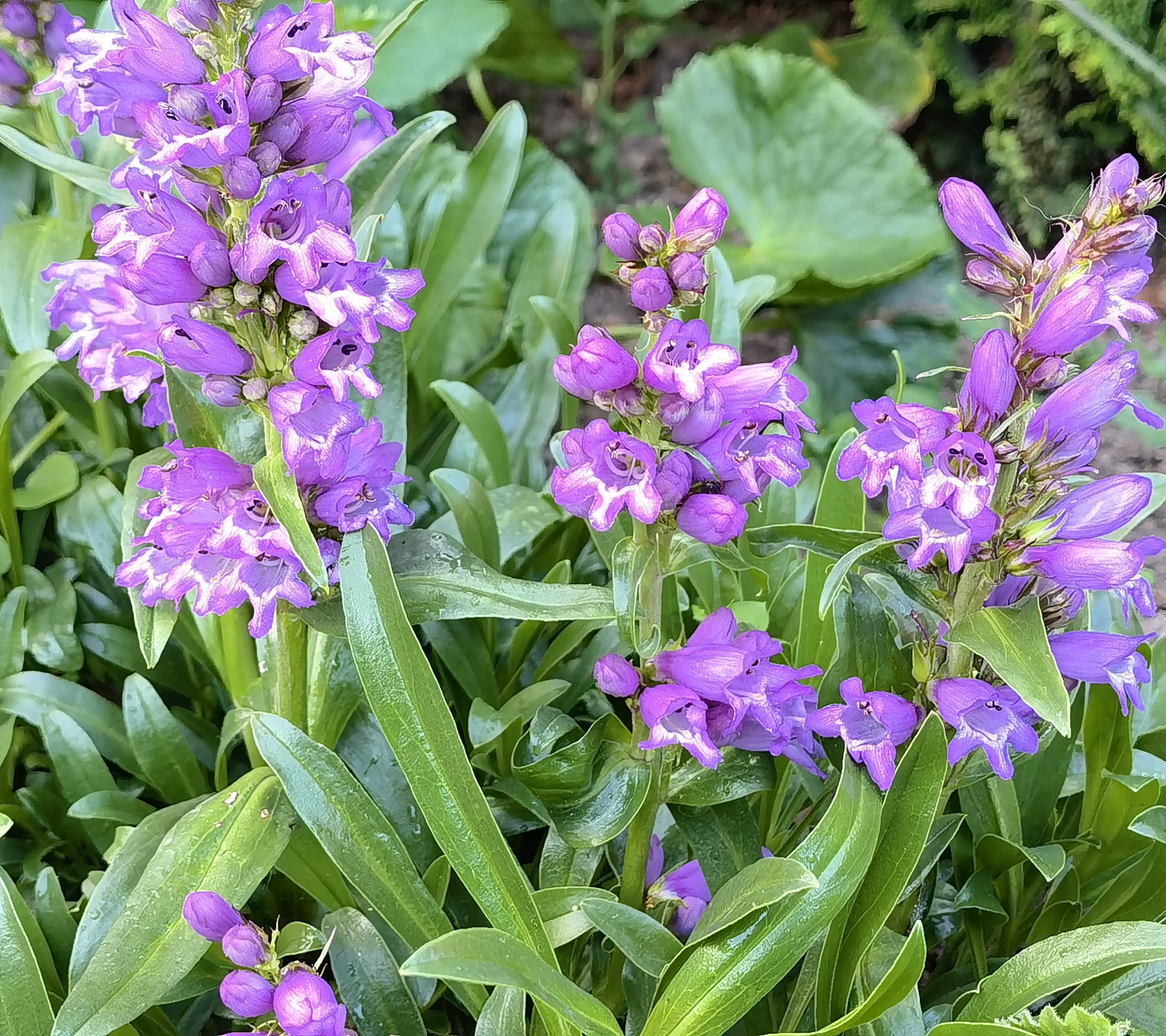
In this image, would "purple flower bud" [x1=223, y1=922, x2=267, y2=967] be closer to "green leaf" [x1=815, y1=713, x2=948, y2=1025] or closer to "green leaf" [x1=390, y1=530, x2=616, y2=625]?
"green leaf" [x1=390, y1=530, x2=616, y2=625]

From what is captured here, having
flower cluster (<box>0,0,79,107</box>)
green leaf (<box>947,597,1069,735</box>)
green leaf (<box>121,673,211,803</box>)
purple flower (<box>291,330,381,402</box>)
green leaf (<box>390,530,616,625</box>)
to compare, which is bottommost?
green leaf (<box>121,673,211,803</box>)

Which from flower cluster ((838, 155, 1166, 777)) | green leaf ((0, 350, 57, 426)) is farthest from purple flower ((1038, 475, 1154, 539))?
green leaf ((0, 350, 57, 426))

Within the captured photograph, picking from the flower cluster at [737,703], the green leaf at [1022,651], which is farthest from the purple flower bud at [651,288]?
the green leaf at [1022,651]

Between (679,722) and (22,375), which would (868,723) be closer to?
(679,722)

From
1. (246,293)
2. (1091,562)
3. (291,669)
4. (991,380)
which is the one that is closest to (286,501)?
(246,293)

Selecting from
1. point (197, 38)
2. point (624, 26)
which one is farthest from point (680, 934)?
point (624, 26)

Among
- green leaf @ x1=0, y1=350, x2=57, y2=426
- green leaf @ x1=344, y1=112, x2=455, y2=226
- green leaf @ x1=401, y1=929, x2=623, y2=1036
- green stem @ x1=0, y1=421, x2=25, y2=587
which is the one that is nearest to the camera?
green leaf @ x1=401, y1=929, x2=623, y2=1036

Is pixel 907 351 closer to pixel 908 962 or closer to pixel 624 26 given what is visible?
pixel 624 26

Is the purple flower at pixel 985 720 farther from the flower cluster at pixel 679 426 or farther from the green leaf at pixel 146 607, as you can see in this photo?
the green leaf at pixel 146 607
